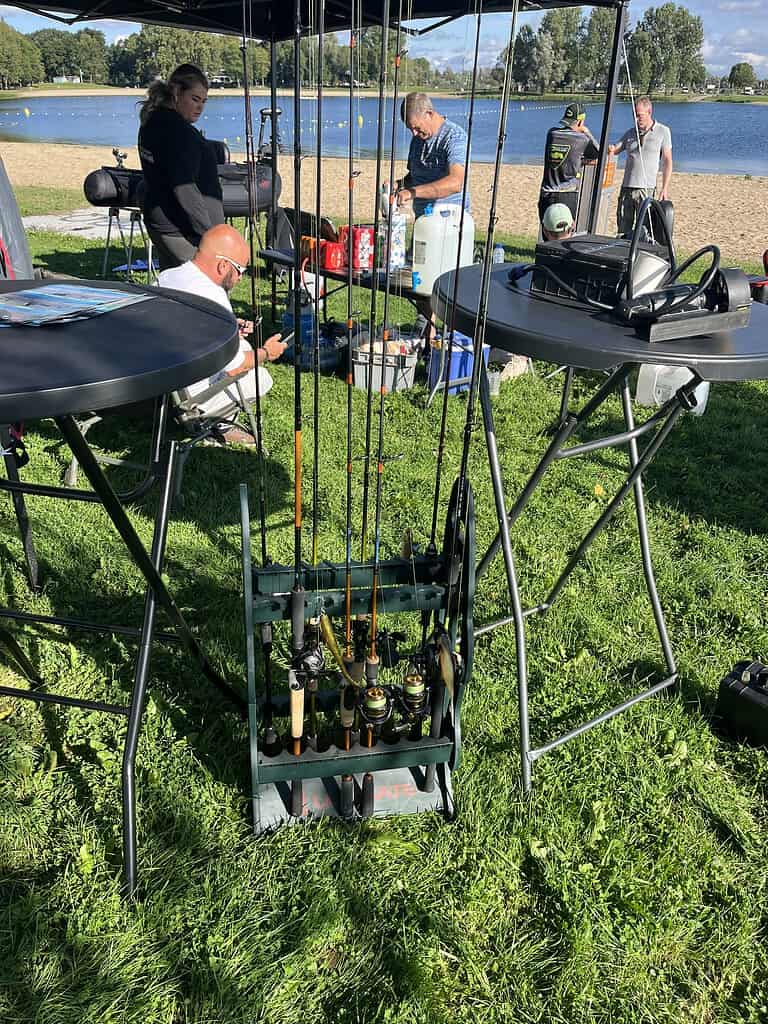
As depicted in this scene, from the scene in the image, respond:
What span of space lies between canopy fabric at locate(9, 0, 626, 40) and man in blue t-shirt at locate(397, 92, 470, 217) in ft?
3.55

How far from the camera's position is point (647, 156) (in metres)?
8.30

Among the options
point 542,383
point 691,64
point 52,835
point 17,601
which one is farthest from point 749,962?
point 691,64

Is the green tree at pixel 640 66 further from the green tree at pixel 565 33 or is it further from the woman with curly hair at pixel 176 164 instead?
the woman with curly hair at pixel 176 164

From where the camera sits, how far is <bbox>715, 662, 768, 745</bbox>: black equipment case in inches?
Answer: 88.8

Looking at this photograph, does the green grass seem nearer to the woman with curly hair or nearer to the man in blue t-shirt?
the woman with curly hair

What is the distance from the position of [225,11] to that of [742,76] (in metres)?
102

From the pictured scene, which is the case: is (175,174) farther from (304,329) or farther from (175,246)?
(304,329)

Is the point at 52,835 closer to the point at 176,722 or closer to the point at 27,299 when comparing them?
the point at 176,722

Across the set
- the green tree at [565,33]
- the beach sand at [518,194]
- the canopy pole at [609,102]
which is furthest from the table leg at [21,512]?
the beach sand at [518,194]

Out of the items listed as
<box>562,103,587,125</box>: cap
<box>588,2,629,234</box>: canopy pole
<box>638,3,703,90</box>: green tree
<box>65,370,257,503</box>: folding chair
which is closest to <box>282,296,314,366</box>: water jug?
<box>65,370,257,503</box>: folding chair

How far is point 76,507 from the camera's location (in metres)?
3.54

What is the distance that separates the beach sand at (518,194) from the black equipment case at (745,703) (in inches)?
321

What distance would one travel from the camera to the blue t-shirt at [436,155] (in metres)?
5.14

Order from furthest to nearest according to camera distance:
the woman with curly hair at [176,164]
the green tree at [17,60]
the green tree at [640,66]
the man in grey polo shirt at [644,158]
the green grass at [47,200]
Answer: the green tree at [17,60]
the green grass at [47,200]
the green tree at [640,66]
the man in grey polo shirt at [644,158]
the woman with curly hair at [176,164]
